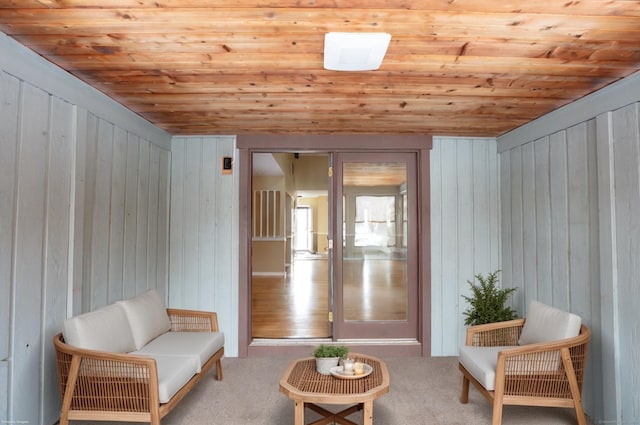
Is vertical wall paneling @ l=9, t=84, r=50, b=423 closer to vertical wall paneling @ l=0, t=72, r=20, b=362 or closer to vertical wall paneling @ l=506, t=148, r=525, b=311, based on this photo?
vertical wall paneling @ l=0, t=72, r=20, b=362

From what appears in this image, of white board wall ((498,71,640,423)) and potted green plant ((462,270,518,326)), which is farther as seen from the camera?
potted green plant ((462,270,518,326))

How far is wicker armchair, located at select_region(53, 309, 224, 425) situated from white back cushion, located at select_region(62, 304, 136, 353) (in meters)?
0.08

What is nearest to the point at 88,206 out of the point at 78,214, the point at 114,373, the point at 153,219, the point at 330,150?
the point at 78,214

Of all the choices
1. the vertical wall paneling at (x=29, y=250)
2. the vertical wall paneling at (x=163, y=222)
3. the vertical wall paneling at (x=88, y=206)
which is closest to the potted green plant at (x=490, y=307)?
the vertical wall paneling at (x=163, y=222)

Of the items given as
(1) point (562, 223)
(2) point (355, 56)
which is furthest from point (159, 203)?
(1) point (562, 223)

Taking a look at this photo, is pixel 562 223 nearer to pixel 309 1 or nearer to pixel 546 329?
pixel 546 329

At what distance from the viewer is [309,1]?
177 centimetres

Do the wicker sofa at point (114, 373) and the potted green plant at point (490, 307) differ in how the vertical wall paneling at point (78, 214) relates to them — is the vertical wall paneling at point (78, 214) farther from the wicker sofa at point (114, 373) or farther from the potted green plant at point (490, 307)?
the potted green plant at point (490, 307)

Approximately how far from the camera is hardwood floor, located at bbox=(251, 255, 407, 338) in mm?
4340

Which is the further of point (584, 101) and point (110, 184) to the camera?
point (110, 184)

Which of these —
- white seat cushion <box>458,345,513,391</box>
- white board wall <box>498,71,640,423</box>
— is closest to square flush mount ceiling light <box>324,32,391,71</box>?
white board wall <box>498,71,640,423</box>

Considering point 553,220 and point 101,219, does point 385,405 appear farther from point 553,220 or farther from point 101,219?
point 101,219

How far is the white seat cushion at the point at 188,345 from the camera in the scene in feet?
9.39

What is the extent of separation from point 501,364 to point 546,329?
60cm
